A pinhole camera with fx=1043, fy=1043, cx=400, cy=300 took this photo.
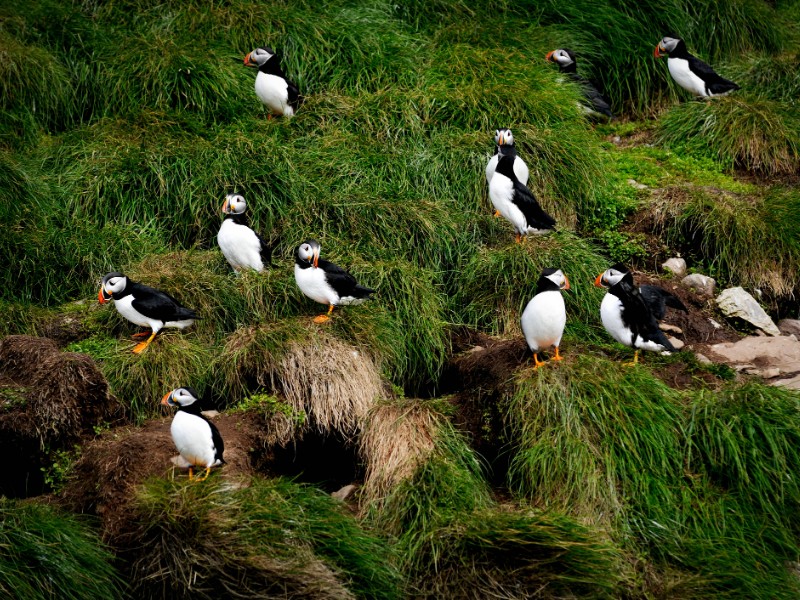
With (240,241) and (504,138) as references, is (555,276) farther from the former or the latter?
(240,241)

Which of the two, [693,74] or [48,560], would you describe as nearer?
[48,560]

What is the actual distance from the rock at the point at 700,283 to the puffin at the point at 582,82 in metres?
2.29

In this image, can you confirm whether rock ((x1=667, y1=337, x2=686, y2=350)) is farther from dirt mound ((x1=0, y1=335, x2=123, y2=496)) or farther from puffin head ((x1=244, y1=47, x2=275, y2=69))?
puffin head ((x1=244, y1=47, x2=275, y2=69))

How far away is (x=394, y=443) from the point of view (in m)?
6.12

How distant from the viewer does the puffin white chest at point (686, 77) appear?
9.53m

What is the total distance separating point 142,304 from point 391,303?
1.66m

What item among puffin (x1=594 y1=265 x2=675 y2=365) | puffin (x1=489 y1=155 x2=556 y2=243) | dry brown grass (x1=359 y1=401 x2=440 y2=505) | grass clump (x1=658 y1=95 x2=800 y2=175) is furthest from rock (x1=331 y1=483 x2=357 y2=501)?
grass clump (x1=658 y1=95 x2=800 y2=175)

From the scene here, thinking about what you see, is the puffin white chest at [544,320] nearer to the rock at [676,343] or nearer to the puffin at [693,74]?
the rock at [676,343]

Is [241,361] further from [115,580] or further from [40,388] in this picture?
[115,580]

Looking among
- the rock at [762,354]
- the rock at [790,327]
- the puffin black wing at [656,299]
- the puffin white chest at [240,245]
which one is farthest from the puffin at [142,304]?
the rock at [790,327]

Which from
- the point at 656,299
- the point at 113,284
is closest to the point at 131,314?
the point at 113,284

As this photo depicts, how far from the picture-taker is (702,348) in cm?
712

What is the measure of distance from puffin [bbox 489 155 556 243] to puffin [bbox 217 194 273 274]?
169 cm

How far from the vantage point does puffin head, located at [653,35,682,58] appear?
382 inches
